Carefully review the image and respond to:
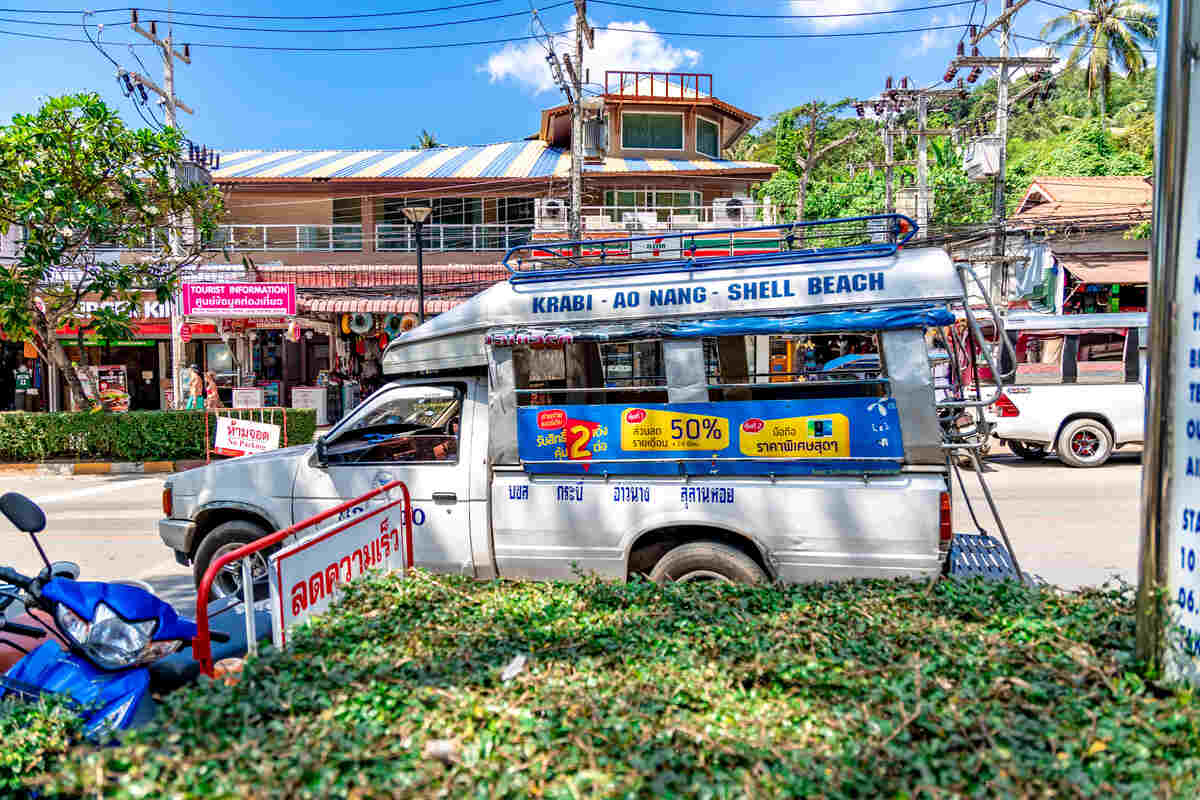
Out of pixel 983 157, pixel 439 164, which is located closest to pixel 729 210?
pixel 983 157

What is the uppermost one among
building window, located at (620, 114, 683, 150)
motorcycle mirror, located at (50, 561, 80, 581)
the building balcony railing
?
building window, located at (620, 114, 683, 150)

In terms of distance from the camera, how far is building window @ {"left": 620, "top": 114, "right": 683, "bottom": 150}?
29.9 meters

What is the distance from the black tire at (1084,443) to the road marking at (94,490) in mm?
15674

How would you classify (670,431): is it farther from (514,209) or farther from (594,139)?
(514,209)

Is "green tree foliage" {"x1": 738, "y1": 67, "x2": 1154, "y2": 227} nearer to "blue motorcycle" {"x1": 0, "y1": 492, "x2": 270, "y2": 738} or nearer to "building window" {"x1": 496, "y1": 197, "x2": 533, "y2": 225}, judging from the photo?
"building window" {"x1": 496, "y1": 197, "x2": 533, "y2": 225}

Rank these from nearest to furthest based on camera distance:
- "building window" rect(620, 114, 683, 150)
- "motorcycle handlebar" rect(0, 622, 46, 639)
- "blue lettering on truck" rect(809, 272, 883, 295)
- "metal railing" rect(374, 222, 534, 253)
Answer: "motorcycle handlebar" rect(0, 622, 46, 639) < "blue lettering on truck" rect(809, 272, 883, 295) < "metal railing" rect(374, 222, 534, 253) < "building window" rect(620, 114, 683, 150)

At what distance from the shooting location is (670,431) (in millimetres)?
4957

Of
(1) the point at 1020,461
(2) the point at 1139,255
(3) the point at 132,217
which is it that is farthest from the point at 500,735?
(2) the point at 1139,255

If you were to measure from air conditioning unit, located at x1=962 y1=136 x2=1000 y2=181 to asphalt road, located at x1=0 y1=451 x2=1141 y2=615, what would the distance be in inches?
394

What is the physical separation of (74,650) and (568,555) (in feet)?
9.23

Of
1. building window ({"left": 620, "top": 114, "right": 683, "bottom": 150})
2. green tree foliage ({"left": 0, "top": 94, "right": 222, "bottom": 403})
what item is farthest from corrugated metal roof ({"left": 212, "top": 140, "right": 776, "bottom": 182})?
green tree foliage ({"left": 0, "top": 94, "right": 222, "bottom": 403})

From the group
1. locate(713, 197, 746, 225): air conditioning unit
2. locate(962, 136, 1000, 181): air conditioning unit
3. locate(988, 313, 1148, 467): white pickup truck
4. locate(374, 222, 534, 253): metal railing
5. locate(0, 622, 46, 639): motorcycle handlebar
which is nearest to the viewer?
locate(0, 622, 46, 639): motorcycle handlebar

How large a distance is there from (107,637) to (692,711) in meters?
2.34

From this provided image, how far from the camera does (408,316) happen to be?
23.2 meters
